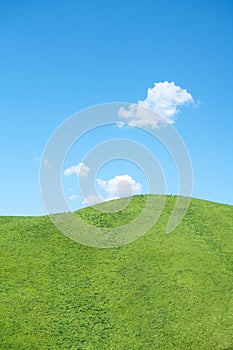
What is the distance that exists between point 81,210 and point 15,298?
353 inches

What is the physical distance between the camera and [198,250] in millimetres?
26578

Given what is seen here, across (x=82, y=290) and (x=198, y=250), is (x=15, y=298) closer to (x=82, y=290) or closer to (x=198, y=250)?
(x=82, y=290)

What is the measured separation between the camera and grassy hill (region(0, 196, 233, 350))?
790 inches

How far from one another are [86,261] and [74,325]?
14.8 feet

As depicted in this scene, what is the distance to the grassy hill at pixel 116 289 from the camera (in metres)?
20.1

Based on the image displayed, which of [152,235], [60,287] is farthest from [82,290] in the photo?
[152,235]

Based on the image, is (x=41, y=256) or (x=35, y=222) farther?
(x=35, y=222)

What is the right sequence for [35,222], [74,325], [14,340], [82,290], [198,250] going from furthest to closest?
[35,222], [198,250], [82,290], [74,325], [14,340]

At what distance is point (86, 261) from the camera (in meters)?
24.7

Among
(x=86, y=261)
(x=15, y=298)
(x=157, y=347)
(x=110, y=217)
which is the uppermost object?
(x=110, y=217)

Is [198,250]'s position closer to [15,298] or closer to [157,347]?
[157,347]

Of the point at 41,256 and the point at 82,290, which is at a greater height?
the point at 41,256

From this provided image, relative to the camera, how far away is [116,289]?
74.6 feet

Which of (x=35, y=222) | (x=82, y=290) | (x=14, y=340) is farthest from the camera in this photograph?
(x=35, y=222)
